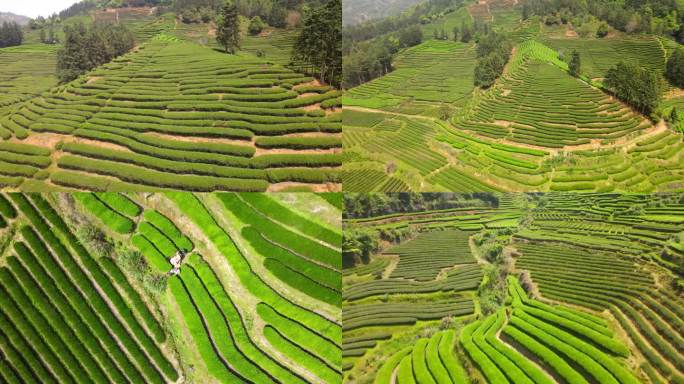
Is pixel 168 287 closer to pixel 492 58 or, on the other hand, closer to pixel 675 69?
pixel 492 58

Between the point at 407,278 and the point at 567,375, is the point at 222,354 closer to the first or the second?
the point at 407,278

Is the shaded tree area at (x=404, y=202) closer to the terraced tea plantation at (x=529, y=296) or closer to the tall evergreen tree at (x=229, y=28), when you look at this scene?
the terraced tea plantation at (x=529, y=296)

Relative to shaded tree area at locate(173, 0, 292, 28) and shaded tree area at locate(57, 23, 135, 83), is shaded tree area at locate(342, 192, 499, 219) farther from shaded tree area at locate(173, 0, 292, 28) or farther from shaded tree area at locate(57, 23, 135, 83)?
shaded tree area at locate(57, 23, 135, 83)

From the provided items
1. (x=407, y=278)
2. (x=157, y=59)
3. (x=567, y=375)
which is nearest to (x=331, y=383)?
(x=407, y=278)

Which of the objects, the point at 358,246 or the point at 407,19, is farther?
the point at 407,19

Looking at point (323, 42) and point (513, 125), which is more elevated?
point (323, 42)

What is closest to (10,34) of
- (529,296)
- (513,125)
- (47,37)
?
(47,37)

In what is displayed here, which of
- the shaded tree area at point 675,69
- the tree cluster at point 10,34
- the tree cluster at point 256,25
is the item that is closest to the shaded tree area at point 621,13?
the shaded tree area at point 675,69

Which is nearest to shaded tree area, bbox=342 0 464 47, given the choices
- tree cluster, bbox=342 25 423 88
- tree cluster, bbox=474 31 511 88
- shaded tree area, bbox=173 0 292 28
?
tree cluster, bbox=342 25 423 88
